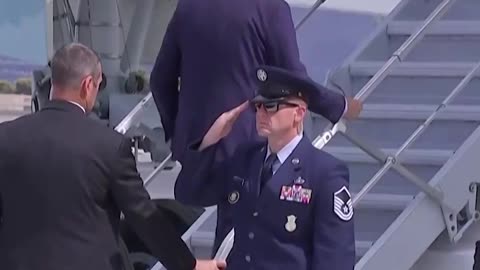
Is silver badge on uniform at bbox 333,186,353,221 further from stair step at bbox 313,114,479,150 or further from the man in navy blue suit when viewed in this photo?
stair step at bbox 313,114,479,150

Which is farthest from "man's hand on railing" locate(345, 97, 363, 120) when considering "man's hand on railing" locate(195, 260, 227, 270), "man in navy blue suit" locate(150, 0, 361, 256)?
"man's hand on railing" locate(195, 260, 227, 270)

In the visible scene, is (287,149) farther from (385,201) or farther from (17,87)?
(17,87)

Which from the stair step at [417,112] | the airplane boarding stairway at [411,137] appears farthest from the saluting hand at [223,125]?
the stair step at [417,112]

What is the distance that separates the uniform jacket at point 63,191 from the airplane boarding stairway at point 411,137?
3.40ft

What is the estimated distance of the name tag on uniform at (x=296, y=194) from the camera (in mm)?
3465

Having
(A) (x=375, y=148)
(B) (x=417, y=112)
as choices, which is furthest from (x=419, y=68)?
(A) (x=375, y=148)

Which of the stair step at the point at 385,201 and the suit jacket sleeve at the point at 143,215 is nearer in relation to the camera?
the suit jacket sleeve at the point at 143,215

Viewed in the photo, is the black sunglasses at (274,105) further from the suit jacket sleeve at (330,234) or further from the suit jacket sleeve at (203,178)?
the suit jacket sleeve at (203,178)

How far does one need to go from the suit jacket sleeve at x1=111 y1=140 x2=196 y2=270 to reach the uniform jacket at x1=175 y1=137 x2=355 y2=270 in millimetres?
159

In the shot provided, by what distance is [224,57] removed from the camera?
3.96 meters

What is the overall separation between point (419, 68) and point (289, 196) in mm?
2245

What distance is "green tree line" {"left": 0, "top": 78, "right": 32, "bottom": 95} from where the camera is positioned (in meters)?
12.7

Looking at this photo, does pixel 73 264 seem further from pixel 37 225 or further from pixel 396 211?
pixel 396 211

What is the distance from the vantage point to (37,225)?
11.4 ft
